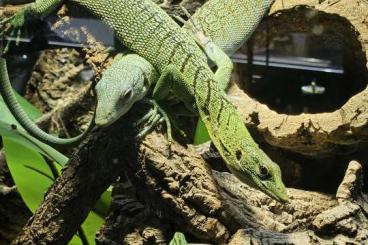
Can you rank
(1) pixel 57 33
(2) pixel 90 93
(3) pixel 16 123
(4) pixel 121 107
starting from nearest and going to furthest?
(4) pixel 121 107 → (1) pixel 57 33 → (3) pixel 16 123 → (2) pixel 90 93

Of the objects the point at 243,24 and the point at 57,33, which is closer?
the point at 57,33

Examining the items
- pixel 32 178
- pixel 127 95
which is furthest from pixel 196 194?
pixel 32 178

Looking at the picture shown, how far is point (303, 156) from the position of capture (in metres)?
1.99

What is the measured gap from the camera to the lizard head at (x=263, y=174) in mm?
1506

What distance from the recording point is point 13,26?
178 cm

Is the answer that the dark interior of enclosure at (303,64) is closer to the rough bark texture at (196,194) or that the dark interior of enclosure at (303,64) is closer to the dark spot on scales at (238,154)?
the rough bark texture at (196,194)

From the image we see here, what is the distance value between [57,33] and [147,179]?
558 millimetres

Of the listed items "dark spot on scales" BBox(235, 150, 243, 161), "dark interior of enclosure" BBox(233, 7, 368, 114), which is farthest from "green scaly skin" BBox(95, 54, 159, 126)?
"dark interior of enclosure" BBox(233, 7, 368, 114)

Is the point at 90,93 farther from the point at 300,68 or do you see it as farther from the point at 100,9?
the point at 300,68

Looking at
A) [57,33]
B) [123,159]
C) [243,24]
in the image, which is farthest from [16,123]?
[243,24]

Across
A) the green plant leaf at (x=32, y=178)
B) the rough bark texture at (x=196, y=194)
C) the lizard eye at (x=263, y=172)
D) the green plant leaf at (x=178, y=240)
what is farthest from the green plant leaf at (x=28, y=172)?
the lizard eye at (x=263, y=172)

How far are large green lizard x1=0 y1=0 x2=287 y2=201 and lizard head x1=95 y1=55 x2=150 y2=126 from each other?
0.07 meters

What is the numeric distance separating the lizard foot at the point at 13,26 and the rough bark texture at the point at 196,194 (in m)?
0.26

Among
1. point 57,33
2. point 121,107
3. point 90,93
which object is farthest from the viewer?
point 90,93
